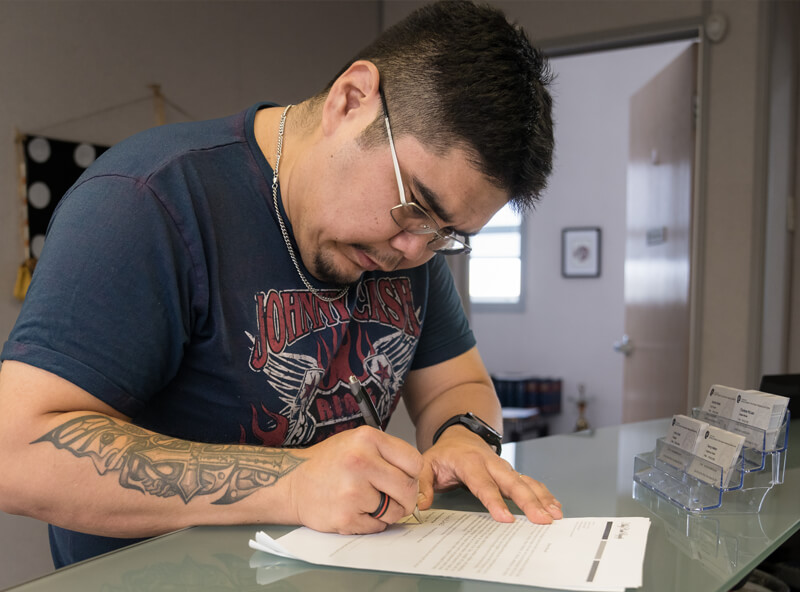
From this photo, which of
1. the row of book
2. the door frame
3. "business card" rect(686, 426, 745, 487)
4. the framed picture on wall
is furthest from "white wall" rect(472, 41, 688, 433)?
"business card" rect(686, 426, 745, 487)

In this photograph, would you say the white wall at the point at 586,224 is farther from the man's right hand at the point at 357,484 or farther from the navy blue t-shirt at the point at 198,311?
the man's right hand at the point at 357,484

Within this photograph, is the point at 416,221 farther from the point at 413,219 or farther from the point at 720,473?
the point at 720,473

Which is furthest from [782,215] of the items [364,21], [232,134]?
[232,134]

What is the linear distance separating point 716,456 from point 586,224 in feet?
15.6

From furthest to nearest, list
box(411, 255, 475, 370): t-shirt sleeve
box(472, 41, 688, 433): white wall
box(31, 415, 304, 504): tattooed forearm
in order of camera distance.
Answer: box(472, 41, 688, 433): white wall
box(411, 255, 475, 370): t-shirt sleeve
box(31, 415, 304, 504): tattooed forearm

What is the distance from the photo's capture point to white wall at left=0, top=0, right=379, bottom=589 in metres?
2.21

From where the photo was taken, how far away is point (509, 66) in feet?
3.03

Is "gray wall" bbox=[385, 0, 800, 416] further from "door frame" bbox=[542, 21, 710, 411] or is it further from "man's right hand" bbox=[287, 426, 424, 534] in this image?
"man's right hand" bbox=[287, 426, 424, 534]

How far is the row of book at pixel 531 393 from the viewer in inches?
214

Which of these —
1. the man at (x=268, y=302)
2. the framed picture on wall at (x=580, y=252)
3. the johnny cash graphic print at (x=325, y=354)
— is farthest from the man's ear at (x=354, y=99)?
the framed picture on wall at (x=580, y=252)

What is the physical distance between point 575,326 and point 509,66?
4.83 metres

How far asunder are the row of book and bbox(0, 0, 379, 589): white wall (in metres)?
3.02

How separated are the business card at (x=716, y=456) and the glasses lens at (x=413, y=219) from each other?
486 mm

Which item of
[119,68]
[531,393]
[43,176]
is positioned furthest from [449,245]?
[531,393]
